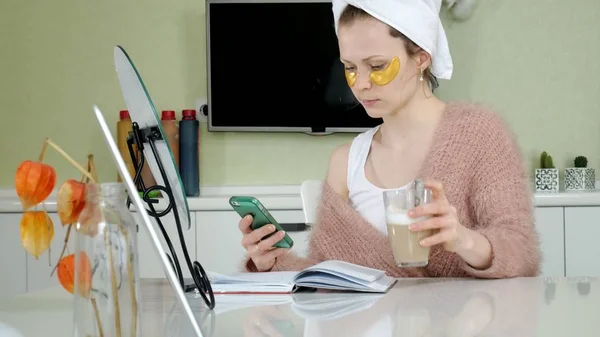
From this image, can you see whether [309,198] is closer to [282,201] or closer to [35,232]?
[282,201]

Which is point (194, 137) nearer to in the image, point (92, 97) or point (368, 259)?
point (92, 97)

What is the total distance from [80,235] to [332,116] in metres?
2.66

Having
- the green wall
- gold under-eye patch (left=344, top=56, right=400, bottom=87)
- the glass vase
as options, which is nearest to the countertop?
the green wall

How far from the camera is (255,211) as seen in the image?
5.07ft

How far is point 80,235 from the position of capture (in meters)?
0.75

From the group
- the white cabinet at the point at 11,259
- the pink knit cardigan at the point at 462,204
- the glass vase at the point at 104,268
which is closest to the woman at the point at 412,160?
the pink knit cardigan at the point at 462,204

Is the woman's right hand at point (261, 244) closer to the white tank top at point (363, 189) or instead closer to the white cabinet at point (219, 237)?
the white tank top at point (363, 189)

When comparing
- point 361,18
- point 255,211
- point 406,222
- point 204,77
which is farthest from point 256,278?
point 204,77

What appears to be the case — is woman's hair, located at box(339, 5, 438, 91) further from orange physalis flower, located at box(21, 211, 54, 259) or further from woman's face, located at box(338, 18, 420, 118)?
orange physalis flower, located at box(21, 211, 54, 259)

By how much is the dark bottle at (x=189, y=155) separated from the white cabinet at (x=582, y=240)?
144cm

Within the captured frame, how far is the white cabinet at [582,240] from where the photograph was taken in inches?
123

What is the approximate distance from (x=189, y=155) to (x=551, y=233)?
143 cm

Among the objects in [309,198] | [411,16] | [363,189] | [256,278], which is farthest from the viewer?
[309,198]

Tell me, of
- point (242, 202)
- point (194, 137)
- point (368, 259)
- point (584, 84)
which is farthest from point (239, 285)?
point (584, 84)
